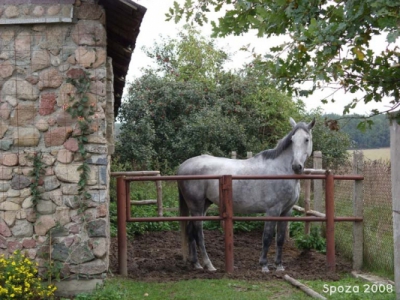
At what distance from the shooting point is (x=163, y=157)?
64.2 feet

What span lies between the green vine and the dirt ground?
1790 millimetres

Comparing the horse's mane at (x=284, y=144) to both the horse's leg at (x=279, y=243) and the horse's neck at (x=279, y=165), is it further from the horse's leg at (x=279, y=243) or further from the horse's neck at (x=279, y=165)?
the horse's leg at (x=279, y=243)

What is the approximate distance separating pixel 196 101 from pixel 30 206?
531 inches

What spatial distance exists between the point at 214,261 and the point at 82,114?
369cm

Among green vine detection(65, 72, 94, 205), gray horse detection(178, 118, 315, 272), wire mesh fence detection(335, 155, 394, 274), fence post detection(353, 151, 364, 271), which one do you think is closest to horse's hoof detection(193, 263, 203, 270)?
gray horse detection(178, 118, 315, 272)

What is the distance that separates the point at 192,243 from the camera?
929 cm

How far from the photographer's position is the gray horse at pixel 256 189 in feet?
29.9

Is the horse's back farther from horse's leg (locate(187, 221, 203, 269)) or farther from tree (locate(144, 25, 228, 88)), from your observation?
tree (locate(144, 25, 228, 88))

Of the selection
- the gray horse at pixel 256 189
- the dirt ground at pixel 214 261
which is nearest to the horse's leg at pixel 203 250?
the gray horse at pixel 256 189

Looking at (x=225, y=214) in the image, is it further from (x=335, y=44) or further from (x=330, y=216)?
(x=335, y=44)

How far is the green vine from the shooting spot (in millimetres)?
7172

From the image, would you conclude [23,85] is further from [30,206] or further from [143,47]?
[143,47]

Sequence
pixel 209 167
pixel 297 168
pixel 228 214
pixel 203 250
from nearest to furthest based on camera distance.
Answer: pixel 228 214 → pixel 297 168 → pixel 203 250 → pixel 209 167

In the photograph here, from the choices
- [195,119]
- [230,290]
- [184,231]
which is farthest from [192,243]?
[195,119]
